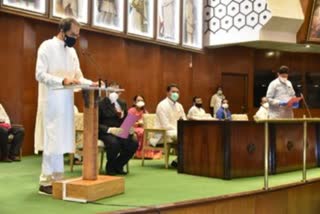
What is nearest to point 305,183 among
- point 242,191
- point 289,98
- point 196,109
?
point 242,191

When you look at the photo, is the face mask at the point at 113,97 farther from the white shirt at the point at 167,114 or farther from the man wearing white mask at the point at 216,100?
the man wearing white mask at the point at 216,100

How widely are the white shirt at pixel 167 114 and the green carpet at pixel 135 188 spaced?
58 centimetres

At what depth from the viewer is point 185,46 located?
33.7 ft

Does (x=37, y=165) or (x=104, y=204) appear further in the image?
(x=37, y=165)

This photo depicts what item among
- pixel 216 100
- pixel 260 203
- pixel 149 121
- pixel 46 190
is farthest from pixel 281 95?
pixel 216 100

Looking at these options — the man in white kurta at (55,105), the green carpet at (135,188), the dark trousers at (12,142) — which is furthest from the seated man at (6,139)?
the man in white kurta at (55,105)

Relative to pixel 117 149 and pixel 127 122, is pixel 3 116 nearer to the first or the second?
pixel 117 149

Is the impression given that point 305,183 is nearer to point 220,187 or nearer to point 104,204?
point 220,187

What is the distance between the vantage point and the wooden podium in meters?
3.55

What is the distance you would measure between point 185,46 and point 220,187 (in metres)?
6.34

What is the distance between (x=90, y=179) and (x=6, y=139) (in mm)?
2945

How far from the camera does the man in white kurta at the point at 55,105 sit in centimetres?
366

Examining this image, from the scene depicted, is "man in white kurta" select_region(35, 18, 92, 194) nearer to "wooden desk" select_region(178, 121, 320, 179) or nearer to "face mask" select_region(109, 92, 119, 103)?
"face mask" select_region(109, 92, 119, 103)

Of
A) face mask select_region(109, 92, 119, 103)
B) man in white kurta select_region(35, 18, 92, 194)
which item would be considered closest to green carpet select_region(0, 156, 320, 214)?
man in white kurta select_region(35, 18, 92, 194)
